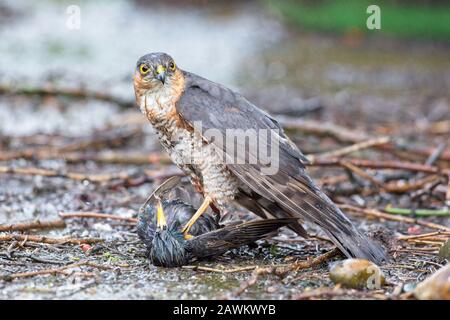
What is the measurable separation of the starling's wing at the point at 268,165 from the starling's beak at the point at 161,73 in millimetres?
153

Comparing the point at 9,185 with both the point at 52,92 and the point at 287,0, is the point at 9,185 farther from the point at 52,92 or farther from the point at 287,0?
the point at 287,0

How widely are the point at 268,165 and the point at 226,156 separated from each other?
238 mm

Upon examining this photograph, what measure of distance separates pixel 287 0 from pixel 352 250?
13676mm

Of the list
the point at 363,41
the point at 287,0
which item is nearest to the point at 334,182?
the point at 363,41

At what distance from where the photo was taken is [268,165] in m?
4.32

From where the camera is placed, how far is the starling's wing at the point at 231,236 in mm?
4121

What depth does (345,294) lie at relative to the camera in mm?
3531

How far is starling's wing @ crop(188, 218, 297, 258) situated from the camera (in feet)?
13.5

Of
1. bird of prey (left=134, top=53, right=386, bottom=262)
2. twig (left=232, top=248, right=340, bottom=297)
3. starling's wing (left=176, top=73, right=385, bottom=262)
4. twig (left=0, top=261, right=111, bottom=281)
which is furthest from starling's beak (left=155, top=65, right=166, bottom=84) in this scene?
twig (left=232, top=248, right=340, bottom=297)

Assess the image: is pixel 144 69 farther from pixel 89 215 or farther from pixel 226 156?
pixel 89 215

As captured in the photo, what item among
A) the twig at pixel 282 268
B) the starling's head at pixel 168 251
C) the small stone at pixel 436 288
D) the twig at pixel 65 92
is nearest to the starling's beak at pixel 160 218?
the starling's head at pixel 168 251

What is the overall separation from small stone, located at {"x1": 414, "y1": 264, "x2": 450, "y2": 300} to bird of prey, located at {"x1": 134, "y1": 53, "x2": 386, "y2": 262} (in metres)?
0.68

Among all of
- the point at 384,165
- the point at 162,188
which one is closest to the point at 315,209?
the point at 162,188
